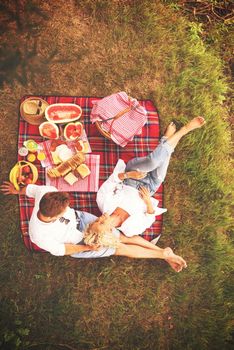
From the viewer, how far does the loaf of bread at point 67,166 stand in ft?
15.3

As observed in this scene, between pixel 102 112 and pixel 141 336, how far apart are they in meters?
3.12

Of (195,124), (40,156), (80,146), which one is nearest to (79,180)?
(80,146)

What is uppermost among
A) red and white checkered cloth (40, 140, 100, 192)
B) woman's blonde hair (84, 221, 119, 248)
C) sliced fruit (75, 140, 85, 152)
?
sliced fruit (75, 140, 85, 152)

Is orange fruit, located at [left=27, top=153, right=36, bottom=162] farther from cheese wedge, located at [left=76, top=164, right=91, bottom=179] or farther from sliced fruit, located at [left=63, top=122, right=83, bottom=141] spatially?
cheese wedge, located at [left=76, top=164, right=91, bottom=179]

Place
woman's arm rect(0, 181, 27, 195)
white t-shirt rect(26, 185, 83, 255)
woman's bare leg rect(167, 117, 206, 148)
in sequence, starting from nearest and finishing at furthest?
white t-shirt rect(26, 185, 83, 255), woman's arm rect(0, 181, 27, 195), woman's bare leg rect(167, 117, 206, 148)

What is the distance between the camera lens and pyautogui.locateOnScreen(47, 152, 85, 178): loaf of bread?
15.3ft

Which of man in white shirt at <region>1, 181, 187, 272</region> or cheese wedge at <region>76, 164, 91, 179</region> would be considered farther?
cheese wedge at <region>76, 164, 91, 179</region>

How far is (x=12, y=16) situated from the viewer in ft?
16.7

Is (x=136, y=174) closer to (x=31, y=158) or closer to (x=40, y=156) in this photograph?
(x=40, y=156)

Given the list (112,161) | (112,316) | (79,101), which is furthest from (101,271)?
(79,101)

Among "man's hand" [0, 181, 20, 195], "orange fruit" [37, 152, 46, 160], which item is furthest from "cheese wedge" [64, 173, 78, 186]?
"man's hand" [0, 181, 20, 195]

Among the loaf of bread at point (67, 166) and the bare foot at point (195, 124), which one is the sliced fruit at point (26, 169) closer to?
the loaf of bread at point (67, 166)

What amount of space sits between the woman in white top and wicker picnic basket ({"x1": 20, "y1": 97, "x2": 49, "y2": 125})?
1220 mm

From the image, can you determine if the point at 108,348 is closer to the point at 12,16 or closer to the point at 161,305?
the point at 161,305
